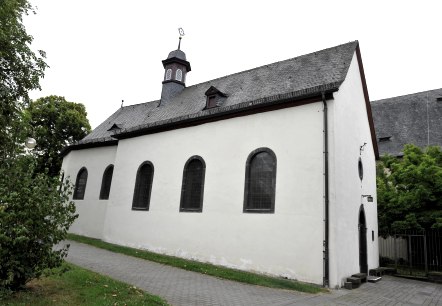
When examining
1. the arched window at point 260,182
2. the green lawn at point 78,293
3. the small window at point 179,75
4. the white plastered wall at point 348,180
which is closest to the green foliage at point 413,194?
the white plastered wall at point 348,180

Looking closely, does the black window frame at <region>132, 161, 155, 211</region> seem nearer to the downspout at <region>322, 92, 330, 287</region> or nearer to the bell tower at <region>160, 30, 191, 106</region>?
the bell tower at <region>160, 30, 191, 106</region>

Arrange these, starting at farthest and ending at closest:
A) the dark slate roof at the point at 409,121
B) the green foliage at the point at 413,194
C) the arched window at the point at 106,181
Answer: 1. the dark slate roof at the point at 409,121
2. the arched window at the point at 106,181
3. the green foliage at the point at 413,194

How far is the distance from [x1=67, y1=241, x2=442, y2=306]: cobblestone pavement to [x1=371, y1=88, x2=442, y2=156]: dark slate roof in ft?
42.0

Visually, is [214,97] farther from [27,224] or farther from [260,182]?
[27,224]

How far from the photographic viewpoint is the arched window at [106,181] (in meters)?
18.9

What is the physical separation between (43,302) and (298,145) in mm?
8454

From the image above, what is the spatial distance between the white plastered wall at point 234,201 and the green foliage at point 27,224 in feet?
21.4

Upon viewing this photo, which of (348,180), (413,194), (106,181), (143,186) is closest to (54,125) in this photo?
(106,181)

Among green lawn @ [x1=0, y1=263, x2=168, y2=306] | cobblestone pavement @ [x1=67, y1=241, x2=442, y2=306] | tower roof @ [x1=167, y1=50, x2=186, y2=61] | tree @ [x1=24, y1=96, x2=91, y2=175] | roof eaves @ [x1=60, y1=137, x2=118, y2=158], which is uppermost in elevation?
tower roof @ [x1=167, y1=50, x2=186, y2=61]

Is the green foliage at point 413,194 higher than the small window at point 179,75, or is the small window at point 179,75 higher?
the small window at point 179,75

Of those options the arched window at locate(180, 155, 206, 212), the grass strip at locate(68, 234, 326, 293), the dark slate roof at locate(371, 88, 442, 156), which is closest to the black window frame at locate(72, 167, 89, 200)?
the grass strip at locate(68, 234, 326, 293)

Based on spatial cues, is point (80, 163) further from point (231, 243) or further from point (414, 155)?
point (414, 155)

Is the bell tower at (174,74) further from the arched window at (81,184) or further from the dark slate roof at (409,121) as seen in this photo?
the dark slate roof at (409,121)

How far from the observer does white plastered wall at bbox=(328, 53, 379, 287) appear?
10.4 meters
